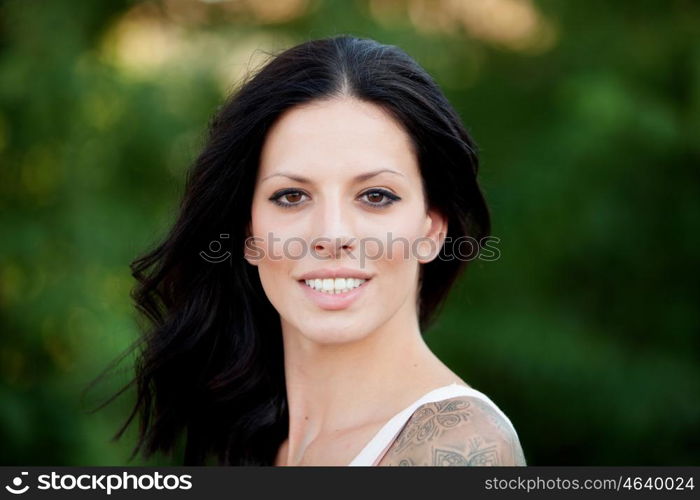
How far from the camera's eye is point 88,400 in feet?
20.6

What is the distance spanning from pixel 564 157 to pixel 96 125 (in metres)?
3.13

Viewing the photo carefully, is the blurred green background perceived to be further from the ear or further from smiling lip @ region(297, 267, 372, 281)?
smiling lip @ region(297, 267, 372, 281)

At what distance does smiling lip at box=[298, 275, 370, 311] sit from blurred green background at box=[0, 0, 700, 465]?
3841mm

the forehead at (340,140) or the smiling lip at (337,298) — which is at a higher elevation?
the forehead at (340,140)

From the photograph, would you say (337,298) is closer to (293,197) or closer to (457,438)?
(293,197)

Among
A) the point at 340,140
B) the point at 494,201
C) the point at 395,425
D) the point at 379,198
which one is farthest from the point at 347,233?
the point at 494,201

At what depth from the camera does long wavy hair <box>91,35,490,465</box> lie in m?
2.76

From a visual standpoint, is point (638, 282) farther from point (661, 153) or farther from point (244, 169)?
point (244, 169)

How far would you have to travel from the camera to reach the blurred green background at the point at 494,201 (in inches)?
255

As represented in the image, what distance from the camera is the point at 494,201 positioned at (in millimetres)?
6598

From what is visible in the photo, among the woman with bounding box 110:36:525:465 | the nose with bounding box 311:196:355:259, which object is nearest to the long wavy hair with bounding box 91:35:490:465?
the woman with bounding box 110:36:525:465

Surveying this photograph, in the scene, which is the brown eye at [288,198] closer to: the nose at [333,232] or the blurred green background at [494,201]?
the nose at [333,232]

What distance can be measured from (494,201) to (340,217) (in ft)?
13.6

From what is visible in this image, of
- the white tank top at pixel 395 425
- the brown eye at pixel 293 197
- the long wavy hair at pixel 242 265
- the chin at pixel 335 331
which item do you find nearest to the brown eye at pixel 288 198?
the brown eye at pixel 293 197
